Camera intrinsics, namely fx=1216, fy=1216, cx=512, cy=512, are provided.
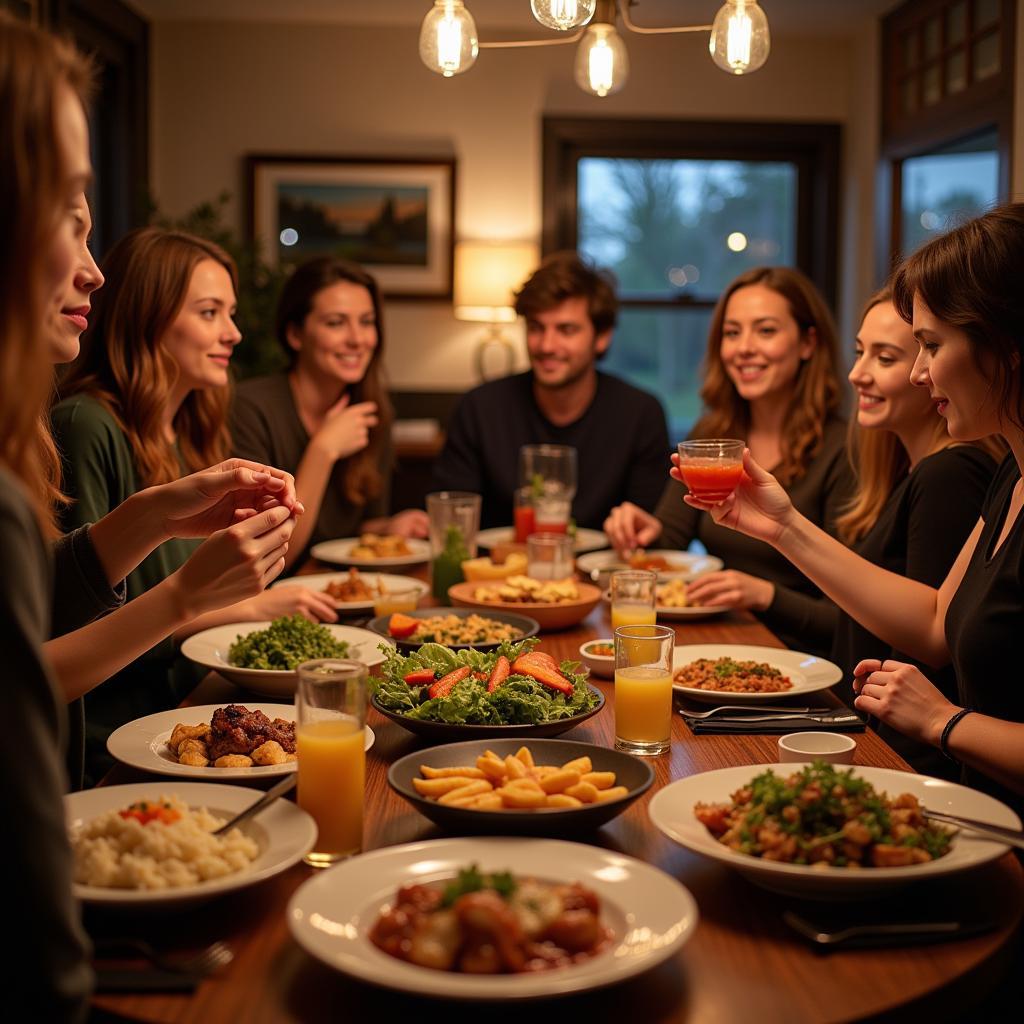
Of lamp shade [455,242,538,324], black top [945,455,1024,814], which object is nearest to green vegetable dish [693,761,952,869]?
black top [945,455,1024,814]

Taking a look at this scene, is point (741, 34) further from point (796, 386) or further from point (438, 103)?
point (438, 103)

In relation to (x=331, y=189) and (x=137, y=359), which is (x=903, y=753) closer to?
(x=137, y=359)

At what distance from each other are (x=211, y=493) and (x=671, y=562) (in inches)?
62.2

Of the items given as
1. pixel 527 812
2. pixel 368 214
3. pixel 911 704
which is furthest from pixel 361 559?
pixel 368 214

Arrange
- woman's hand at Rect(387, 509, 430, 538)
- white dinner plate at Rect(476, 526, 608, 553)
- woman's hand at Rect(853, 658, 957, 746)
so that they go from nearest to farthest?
woman's hand at Rect(853, 658, 957, 746)
white dinner plate at Rect(476, 526, 608, 553)
woman's hand at Rect(387, 509, 430, 538)

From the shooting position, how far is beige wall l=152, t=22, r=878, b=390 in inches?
254

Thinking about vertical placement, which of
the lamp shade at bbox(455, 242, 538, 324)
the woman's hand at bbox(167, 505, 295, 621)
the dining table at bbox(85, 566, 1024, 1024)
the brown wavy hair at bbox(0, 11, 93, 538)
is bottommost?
the dining table at bbox(85, 566, 1024, 1024)

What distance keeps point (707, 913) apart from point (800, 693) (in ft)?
2.60

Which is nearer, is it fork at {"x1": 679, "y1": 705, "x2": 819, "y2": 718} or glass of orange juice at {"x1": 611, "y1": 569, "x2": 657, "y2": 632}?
fork at {"x1": 679, "y1": 705, "x2": 819, "y2": 718}

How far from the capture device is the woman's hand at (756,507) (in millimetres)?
2189

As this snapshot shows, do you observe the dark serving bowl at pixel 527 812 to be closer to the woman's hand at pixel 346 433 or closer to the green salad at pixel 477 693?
the green salad at pixel 477 693

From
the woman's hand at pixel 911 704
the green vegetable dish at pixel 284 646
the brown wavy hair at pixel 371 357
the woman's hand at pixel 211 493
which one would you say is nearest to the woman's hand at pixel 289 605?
the green vegetable dish at pixel 284 646

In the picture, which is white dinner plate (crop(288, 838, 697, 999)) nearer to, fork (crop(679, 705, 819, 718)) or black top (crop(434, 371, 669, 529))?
fork (crop(679, 705, 819, 718))

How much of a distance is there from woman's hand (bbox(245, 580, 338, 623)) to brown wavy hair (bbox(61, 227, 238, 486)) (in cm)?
40
